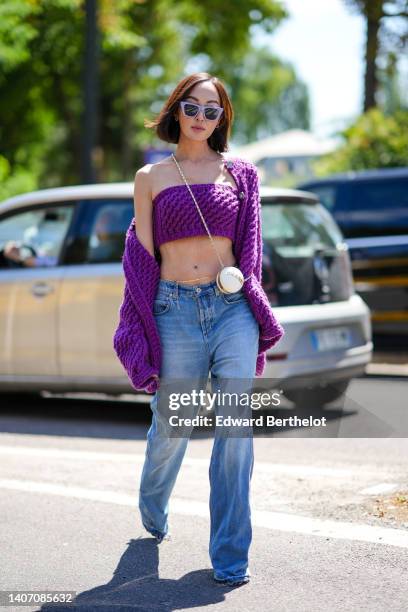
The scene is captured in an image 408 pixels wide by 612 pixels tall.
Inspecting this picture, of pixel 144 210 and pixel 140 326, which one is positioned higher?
pixel 144 210

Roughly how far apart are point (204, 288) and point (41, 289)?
13.8 feet

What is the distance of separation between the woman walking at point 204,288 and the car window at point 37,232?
4.14 m

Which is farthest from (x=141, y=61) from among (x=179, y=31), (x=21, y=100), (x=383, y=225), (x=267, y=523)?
(x=267, y=523)

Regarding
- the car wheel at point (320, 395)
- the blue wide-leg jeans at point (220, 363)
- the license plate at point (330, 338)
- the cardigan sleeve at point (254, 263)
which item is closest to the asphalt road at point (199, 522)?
the blue wide-leg jeans at point (220, 363)

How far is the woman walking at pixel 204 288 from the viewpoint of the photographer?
171 inches

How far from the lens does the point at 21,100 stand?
31594mm

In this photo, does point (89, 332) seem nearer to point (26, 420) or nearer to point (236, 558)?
point (26, 420)

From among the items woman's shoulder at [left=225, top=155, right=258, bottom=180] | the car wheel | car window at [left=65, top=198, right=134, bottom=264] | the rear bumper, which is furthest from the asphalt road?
woman's shoulder at [left=225, top=155, right=258, bottom=180]

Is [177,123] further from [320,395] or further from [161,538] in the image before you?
[320,395]

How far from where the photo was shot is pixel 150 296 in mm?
4426

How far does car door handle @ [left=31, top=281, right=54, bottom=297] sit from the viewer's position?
27.6 feet

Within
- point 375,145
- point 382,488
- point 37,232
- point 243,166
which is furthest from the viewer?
point 375,145

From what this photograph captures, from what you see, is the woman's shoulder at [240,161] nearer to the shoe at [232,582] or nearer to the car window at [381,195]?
the shoe at [232,582]

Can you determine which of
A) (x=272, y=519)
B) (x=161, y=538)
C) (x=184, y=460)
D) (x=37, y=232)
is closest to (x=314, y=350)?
(x=184, y=460)
